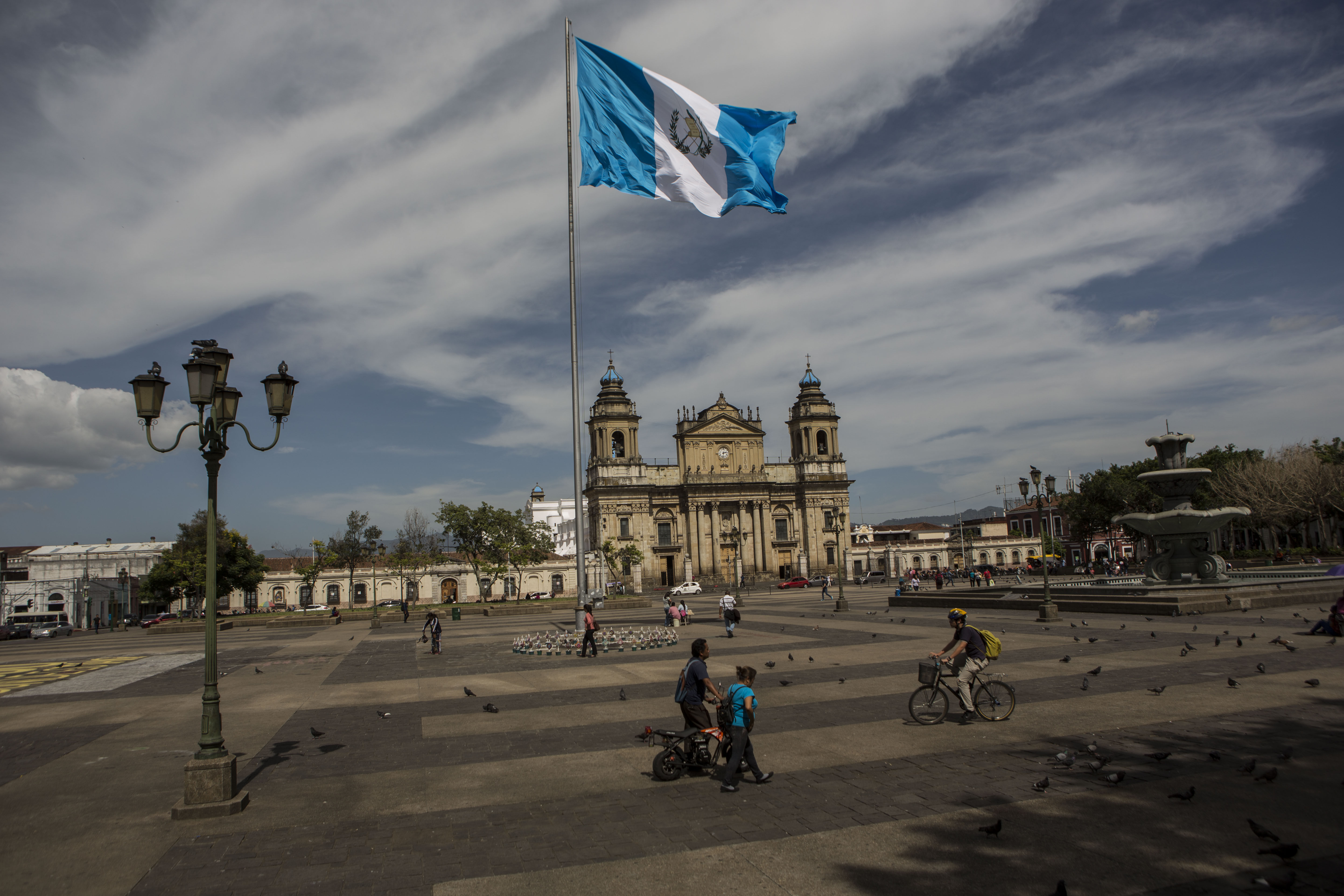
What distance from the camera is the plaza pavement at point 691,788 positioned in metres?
5.96

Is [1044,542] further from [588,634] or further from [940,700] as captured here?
[940,700]

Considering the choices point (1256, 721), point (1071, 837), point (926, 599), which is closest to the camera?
point (1071, 837)

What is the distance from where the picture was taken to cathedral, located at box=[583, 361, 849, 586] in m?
78.7

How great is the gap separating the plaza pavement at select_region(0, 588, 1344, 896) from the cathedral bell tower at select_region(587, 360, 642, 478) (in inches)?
2488

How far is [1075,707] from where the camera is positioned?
1103cm

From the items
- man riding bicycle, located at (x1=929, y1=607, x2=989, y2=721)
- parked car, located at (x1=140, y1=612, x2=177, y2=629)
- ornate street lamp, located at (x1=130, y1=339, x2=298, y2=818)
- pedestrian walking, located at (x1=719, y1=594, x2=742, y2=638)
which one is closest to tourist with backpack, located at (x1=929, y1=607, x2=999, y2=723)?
man riding bicycle, located at (x1=929, y1=607, x2=989, y2=721)

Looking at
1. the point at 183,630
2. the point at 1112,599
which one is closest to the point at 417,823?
the point at 1112,599

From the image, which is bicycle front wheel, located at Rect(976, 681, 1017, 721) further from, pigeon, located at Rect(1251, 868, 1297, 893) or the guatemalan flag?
the guatemalan flag

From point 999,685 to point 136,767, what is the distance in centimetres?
1127

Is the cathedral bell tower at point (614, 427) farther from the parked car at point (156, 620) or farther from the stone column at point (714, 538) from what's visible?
the parked car at point (156, 620)

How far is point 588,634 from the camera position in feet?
65.4

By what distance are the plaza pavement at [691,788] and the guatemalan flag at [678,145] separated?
34.1ft

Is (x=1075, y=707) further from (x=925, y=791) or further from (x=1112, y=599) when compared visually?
(x=1112, y=599)

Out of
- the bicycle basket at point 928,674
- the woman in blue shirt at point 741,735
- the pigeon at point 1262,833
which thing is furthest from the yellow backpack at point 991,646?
the pigeon at point 1262,833
